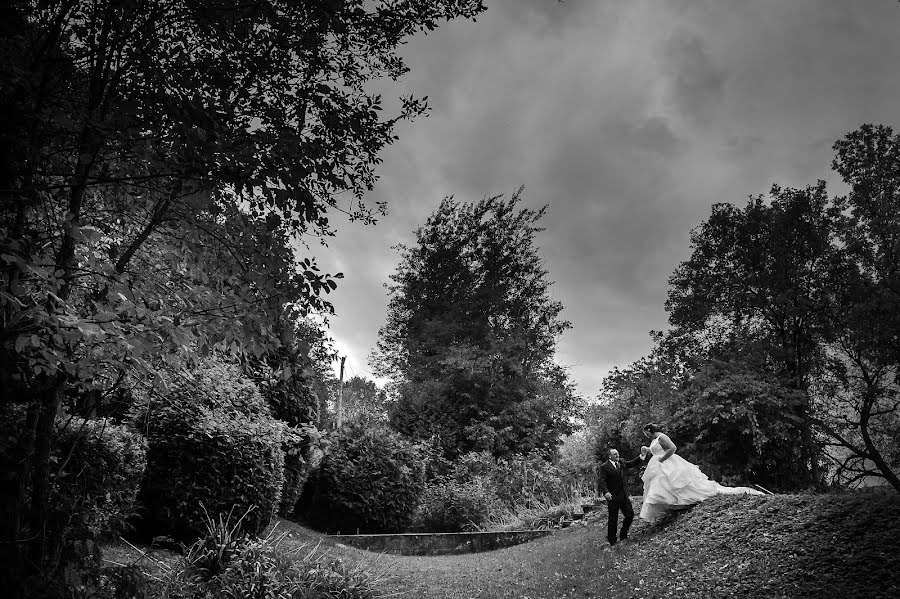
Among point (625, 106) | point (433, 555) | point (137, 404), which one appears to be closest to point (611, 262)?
point (625, 106)

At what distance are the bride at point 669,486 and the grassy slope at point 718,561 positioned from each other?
31 centimetres

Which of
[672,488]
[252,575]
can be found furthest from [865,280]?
[252,575]

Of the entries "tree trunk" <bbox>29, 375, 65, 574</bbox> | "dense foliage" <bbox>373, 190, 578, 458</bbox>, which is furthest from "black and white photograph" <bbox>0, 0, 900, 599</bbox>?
"dense foliage" <bbox>373, 190, 578, 458</bbox>

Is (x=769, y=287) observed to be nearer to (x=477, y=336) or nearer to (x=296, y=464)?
(x=477, y=336)

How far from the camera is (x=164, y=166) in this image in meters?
3.00

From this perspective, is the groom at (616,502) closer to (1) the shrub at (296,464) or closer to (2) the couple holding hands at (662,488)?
(2) the couple holding hands at (662,488)

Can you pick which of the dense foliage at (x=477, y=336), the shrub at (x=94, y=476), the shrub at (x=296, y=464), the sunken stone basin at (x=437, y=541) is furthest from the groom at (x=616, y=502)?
the dense foliage at (x=477, y=336)

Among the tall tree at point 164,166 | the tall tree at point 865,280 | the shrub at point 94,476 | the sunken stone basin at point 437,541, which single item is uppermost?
the tall tree at point 865,280

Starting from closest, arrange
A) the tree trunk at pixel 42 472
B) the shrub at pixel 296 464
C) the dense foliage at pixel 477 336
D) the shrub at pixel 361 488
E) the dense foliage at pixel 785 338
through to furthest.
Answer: the tree trunk at pixel 42 472, the shrub at pixel 296 464, the shrub at pixel 361 488, the dense foliage at pixel 785 338, the dense foliage at pixel 477 336

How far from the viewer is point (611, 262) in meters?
15.8

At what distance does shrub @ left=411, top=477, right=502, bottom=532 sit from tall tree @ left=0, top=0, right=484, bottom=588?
417 inches

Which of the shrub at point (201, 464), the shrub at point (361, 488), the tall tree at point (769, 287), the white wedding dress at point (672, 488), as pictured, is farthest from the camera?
the tall tree at point (769, 287)

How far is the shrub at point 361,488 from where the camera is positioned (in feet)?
38.0

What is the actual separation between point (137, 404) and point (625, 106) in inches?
342
